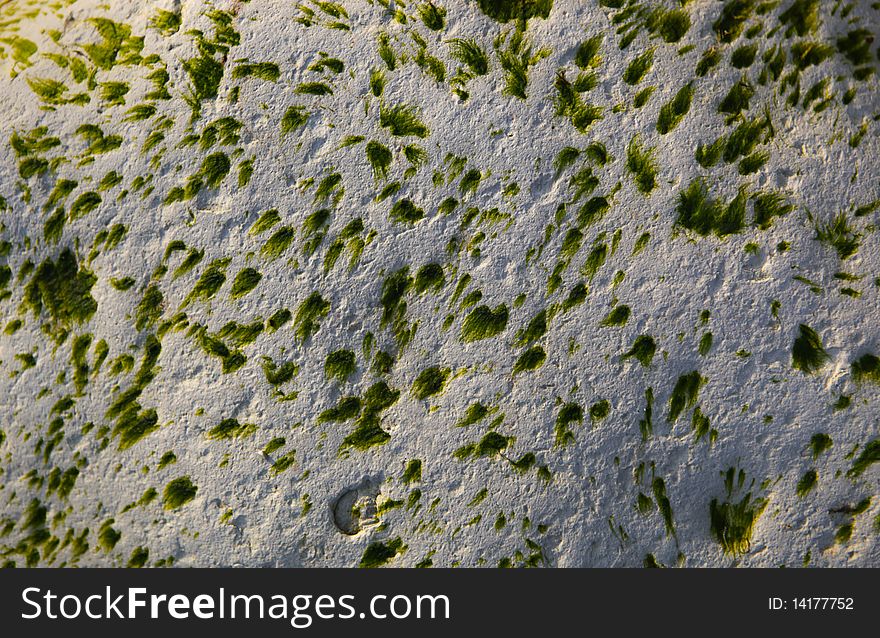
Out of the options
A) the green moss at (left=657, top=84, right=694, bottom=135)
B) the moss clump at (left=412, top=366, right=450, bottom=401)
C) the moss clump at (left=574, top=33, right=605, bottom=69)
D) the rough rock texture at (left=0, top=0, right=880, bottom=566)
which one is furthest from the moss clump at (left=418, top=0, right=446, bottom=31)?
the moss clump at (left=412, top=366, right=450, bottom=401)

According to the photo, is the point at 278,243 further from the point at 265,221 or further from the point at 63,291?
the point at 63,291

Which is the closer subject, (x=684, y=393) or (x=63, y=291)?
(x=684, y=393)

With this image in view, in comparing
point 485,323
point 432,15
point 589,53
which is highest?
point 432,15

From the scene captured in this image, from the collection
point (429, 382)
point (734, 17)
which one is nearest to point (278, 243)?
point (429, 382)

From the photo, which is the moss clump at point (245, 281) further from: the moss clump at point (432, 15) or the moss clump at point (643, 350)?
the moss clump at point (643, 350)

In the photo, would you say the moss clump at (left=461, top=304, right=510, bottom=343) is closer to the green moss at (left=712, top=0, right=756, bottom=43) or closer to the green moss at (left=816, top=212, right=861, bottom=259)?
the green moss at (left=816, top=212, right=861, bottom=259)

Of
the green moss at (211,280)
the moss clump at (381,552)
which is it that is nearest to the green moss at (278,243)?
the green moss at (211,280)

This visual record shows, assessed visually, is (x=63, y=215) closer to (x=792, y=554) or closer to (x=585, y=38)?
(x=585, y=38)
